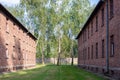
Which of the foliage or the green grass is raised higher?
the foliage

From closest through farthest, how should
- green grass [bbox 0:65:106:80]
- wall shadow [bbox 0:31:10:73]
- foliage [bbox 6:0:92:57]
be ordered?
1. green grass [bbox 0:65:106:80]
2. wall shadow [bbox 0:31:10:73]
3. foliage [bbox 6:0:92:57]

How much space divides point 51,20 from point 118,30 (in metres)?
42.9

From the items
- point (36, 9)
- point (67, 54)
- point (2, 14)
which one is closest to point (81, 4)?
point (36, 9)

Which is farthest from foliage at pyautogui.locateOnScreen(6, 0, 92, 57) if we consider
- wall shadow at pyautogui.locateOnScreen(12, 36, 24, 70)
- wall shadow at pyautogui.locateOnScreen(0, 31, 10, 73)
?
wall shadow at pyautogui.locateOnScreen(0, 31, 10, 73)

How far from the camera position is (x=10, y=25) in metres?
31.5

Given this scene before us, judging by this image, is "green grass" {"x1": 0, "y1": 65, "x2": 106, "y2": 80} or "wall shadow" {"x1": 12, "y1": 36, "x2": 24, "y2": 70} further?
"wall shadow" {"x1": 12, "y1": 36, "x2": 24, "y2": 70}

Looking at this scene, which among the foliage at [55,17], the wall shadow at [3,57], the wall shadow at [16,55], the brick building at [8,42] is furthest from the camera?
the foliage at [55,17]

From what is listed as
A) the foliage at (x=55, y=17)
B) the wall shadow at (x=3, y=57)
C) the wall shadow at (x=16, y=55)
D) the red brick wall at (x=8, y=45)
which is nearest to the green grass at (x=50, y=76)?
the wall shadow at (x=3, y=57)

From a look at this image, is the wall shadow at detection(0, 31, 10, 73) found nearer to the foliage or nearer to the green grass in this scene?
the green grass

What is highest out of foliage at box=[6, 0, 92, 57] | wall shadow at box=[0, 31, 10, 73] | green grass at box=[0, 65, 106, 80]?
foliage at box=[6, 0, 92, 57]

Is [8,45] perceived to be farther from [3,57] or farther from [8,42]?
[3,57]

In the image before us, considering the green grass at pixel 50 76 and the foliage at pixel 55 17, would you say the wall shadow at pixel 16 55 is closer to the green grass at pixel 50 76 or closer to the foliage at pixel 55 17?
the green grass at pixel 50 76

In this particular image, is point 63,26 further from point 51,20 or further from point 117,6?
point 117,6

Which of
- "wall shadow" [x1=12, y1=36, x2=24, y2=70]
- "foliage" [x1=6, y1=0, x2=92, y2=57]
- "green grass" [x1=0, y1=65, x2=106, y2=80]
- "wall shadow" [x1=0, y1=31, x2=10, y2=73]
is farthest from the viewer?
Answer: "foliage" [x1=6, y1=0, x2=92, y2=57]
